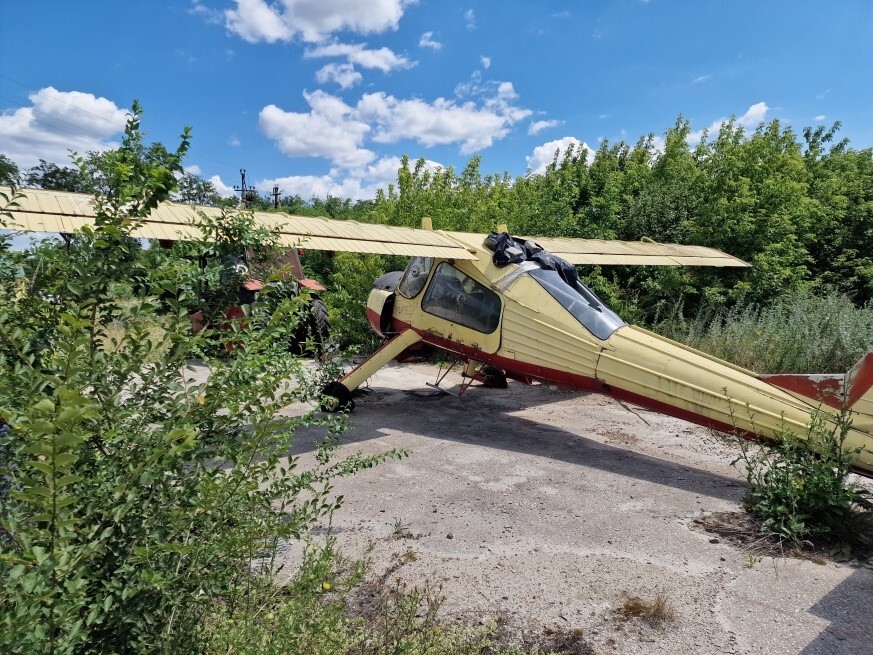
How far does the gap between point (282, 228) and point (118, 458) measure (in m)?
3.59

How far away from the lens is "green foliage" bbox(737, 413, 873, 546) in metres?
3.95

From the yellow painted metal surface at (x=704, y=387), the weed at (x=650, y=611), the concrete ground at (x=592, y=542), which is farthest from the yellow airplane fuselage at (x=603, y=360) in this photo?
the weed at (x=650, y=611)

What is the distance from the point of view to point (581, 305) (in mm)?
6180

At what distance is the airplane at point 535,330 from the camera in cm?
441

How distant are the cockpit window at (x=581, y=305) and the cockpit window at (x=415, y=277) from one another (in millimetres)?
1831

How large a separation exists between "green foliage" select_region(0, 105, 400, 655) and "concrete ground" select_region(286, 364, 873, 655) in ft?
3.21

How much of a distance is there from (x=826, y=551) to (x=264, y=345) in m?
4.27

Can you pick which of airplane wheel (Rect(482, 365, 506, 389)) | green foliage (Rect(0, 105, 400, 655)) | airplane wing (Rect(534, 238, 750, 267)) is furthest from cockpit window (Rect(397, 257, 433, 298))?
green foliage (Rect(0, 105, 400, 655))

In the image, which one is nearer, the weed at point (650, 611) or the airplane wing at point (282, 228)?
the weed at point (650, 611)

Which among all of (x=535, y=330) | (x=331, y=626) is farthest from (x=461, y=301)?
(x=331, y=626)

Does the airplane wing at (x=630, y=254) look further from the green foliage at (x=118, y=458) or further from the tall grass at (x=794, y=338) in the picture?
the green foliage at (x=118, y=458)

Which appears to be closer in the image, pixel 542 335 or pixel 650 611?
pixel 650 611

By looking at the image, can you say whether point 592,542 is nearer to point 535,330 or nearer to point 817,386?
point 817,386

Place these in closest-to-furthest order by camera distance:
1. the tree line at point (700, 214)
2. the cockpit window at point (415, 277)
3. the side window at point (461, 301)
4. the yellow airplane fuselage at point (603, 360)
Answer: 1. the yellow airplane fuselage at point (603, 360)
2. the side window at point (461, 301)
3. the cockpit window at point (415, 277)
4. the tree line at point (700, 214)
